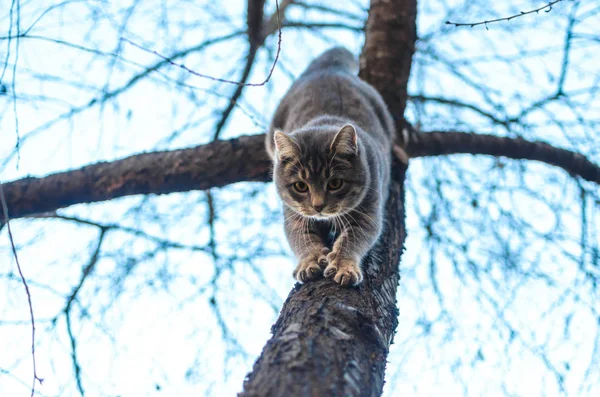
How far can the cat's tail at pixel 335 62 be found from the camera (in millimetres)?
4090

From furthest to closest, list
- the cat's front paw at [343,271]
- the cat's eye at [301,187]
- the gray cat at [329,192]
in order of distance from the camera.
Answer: the cat's eye at [301,187]
the gray cat at [329,192]
the cat's front paw at [343,271]

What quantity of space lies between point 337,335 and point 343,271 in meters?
0.58

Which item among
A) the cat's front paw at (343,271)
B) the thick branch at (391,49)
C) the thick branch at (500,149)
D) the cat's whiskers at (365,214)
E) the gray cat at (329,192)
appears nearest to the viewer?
the cat's front paw at (343,271)

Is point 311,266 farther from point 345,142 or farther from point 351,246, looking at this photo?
point 345,142

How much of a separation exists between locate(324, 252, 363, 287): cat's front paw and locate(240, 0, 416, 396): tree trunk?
0.03 meters

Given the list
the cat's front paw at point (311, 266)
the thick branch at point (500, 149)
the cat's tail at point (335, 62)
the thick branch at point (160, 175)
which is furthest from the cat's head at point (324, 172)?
the cat's tail at point (335, 62)

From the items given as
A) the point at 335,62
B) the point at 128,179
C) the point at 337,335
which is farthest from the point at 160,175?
the point at 337,335

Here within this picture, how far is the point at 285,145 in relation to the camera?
2684mm

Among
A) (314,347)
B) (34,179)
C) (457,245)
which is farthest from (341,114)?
(314,347)

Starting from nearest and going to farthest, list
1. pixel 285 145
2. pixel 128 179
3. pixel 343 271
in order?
pixel 343 271
pixel 285 145
pixel 128 179

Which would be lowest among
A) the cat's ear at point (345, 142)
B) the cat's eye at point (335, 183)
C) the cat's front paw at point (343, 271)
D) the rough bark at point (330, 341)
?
the rough bark at point (330, 341)

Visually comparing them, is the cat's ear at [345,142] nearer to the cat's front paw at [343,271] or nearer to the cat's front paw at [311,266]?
the cat's front paw at [311,266]

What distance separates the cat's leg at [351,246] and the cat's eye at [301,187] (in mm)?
230

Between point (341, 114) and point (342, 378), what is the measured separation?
229 cm
